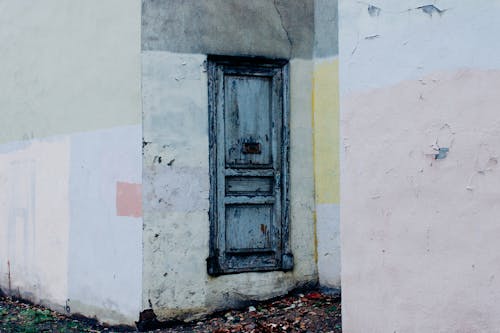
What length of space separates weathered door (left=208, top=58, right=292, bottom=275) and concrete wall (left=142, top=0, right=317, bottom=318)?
0.36ft

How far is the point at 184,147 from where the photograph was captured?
6293 mm

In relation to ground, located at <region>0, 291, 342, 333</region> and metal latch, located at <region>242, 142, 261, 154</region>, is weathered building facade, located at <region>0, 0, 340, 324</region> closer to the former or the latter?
metal latch, located at <region>242, 142, 261, 154</region>

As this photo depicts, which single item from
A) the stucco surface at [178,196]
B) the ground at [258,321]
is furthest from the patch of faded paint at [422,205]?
the stucco surface at [178,196]

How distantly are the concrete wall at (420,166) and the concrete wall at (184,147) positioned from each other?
83.1 inches

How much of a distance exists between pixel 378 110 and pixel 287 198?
8.28 ft

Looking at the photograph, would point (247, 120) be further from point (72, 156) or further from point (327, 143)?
point (72, 156)

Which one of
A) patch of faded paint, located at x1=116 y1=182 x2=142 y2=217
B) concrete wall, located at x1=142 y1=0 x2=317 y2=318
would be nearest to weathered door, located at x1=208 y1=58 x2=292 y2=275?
concrete wall, located at x1=142 y1=0 x2=317 y2=318

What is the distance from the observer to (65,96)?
7285 mm

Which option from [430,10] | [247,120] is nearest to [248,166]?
[247,120]

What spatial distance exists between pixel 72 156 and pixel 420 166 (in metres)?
4.18

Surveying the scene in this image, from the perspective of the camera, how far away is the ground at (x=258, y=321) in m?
5.88

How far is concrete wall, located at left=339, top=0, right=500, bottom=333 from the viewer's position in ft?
12.3

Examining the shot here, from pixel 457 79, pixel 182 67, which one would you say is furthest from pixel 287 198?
pixel 457 79

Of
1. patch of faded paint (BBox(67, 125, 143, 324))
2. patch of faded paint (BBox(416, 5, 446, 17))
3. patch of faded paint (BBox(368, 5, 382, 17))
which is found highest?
patch of faded paint (BBox(368, 5, 382, 17))
